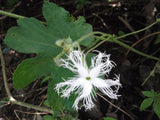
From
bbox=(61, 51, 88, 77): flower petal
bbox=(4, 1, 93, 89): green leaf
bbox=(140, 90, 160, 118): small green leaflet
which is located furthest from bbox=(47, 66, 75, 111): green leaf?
bbox=(140, 90, 160, 118): small green leaflet

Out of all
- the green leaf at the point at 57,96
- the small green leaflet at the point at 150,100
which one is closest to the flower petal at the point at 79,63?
the green leaf at the point at 57,96

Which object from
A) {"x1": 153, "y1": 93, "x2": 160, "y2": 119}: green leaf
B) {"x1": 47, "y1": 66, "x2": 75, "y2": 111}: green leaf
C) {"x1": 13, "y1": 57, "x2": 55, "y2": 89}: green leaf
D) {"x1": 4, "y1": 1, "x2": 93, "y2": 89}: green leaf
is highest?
{"x1": 4, "y1": 1, "x2": 93, "y2": 89}: green leaf

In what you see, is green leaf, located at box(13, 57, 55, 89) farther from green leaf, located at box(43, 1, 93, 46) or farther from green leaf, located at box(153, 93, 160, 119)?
green leaf, located at box(153, 93, 160, 119)

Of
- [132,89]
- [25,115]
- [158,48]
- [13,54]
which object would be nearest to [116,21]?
[158,48]

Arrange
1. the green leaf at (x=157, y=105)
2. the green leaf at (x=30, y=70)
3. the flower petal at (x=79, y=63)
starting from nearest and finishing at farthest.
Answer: the flower petal at (x=79, y=63) < the green leaf at (x=30, y=70) < the green leaf at (x=157, y=105)

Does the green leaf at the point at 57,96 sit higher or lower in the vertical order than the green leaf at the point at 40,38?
lower

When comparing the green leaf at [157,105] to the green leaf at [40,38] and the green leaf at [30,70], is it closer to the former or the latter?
the green leaf at [40,38]

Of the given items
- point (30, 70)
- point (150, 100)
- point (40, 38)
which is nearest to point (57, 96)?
point (30, 70)

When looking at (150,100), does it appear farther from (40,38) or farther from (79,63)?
(40,38)

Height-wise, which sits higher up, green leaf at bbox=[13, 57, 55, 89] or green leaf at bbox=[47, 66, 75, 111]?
green leaf at bbox=[13, 57, 55, 89]

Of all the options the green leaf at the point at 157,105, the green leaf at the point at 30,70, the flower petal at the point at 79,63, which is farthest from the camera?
the green leaf at the point at 157,105
